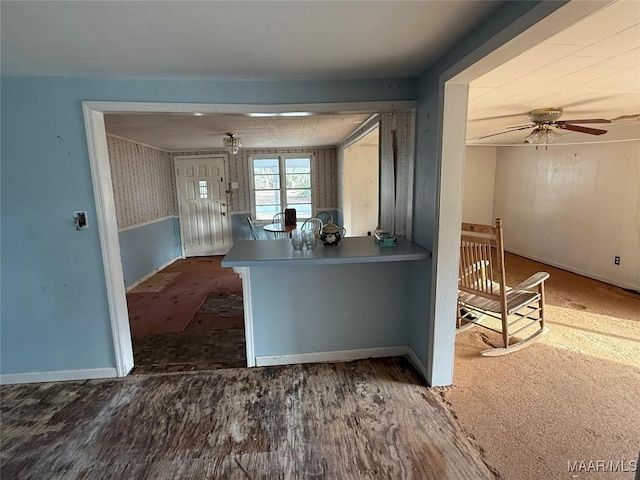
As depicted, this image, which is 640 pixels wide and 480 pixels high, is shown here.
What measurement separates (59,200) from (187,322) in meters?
1.65

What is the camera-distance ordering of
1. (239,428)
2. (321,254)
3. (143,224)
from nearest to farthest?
1. (239,428)
2. (321,254)
3. (143,224)

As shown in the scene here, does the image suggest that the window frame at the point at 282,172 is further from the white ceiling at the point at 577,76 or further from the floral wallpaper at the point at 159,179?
the white ceiling at the point at 577,76

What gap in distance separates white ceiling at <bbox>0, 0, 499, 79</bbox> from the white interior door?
13.4ft

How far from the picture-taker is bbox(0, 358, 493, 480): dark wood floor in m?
1.61

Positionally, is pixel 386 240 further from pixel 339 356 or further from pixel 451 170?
pixel 339 356

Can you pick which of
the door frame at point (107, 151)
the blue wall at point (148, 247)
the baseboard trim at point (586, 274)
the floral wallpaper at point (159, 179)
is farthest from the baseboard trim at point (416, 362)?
the floral wallpaper at point (159, 179)

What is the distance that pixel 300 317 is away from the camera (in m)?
2.51

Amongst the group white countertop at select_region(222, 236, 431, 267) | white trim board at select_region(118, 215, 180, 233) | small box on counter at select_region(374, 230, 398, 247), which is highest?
small box on counter at select_region(374, 230, 398, 247)

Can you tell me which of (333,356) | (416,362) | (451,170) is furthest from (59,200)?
(416,362)

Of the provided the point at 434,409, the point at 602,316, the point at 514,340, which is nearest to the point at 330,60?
the point at 434,409

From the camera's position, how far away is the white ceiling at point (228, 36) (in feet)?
4.21

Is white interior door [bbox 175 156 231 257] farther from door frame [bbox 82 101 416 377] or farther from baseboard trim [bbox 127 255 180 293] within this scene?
door frame [bbox 82 101 416 377]

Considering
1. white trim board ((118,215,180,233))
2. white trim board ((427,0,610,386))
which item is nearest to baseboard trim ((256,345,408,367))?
white trim board ((427,0,610,386))

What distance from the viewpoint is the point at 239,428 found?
1864mm
